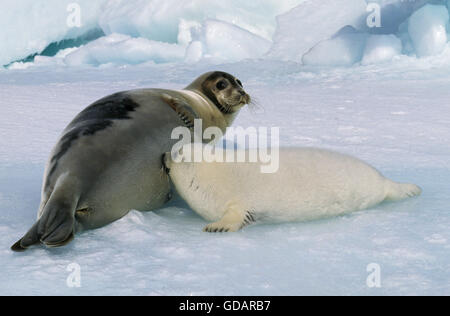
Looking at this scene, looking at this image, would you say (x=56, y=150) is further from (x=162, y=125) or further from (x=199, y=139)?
(x=199, y=139)

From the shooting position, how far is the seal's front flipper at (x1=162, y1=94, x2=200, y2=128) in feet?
10.6

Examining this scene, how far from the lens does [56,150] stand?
266 cm

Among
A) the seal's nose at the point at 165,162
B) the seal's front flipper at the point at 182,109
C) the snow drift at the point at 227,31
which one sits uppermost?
the snow drift at the point at 227,31

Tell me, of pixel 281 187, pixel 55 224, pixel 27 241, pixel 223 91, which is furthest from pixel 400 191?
pixel 27 241

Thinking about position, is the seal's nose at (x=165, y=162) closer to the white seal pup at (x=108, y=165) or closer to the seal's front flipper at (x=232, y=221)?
the white seal pup at (x=108, y=165)

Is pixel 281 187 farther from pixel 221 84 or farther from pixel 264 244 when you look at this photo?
pixel 221 84

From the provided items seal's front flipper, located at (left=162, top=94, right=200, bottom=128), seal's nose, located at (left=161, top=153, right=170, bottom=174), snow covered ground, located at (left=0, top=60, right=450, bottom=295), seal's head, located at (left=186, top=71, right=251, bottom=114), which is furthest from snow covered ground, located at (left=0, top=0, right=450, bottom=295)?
seal's head, located at (left=186, top=71, right=251, bottom=114)

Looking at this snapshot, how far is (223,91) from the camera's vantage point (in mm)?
4047

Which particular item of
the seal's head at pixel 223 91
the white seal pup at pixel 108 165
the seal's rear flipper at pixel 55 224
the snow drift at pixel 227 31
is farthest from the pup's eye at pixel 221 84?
the snow drift at pixel 227 31

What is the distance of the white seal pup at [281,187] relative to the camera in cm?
261

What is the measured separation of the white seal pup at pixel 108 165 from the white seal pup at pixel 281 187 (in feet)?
0.50

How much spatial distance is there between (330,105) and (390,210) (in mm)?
3782

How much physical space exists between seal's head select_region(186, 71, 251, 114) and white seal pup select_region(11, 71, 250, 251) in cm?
74

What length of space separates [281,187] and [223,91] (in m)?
1.55
